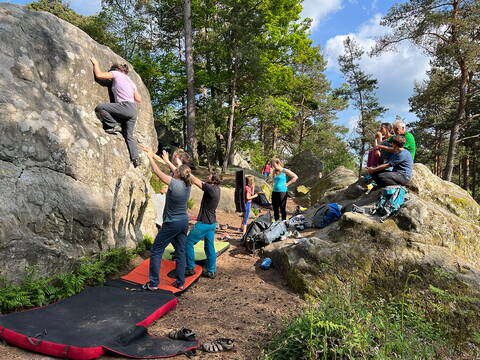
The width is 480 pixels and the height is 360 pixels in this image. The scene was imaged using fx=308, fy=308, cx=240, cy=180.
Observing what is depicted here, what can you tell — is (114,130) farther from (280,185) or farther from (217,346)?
(217,346)

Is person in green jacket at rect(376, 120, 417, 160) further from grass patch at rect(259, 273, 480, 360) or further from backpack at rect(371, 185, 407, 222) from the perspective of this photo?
grass patch at rect(259, 273, 480, 360)

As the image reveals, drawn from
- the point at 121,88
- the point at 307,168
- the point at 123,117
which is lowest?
the point at 307,168

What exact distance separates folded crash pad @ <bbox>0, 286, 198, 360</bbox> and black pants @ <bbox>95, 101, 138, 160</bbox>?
3346 millimetres

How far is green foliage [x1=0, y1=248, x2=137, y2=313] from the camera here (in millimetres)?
4066

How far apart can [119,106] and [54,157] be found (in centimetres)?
179

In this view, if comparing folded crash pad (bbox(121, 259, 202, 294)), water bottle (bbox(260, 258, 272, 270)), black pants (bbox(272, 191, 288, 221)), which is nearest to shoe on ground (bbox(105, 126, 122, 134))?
folded crash pad (bbox(121, 259, 202, 294))

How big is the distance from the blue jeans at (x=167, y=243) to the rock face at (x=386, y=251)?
6.68 feet

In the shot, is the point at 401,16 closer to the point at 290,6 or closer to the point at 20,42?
the point at 290,6

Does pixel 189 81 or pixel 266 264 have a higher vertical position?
pixel 189 81

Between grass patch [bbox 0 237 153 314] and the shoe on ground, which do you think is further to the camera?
the shoe on ground

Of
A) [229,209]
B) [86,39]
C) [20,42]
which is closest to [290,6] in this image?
[229,209]

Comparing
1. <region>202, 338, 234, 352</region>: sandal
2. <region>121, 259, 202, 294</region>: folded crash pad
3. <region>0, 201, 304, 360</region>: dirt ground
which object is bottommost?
<region>0, 201, 304, 360</region>: dirt ground

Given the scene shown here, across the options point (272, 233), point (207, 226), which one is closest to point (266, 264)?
point (272, 233)

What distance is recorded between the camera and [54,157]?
5.16 metres
